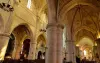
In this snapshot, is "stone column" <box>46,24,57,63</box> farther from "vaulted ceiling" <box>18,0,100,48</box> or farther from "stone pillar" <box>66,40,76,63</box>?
"stone pillar" <box>66,40,76,63</box>

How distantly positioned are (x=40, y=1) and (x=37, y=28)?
405cm

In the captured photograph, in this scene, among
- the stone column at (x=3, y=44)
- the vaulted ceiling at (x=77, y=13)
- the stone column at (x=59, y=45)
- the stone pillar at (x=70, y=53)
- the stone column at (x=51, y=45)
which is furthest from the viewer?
the stone pillar at (x=70, y=53)

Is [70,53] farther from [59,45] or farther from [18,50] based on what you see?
[18,50]

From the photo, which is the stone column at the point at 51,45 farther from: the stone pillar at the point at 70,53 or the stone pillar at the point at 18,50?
the stone pillar at the point at 18,50

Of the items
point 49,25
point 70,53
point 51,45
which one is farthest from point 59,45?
point 70,53

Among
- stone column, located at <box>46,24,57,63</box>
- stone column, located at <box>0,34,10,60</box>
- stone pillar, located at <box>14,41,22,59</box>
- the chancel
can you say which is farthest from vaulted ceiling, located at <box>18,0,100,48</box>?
stone pillar, located at <box>14,41,22,59</box>

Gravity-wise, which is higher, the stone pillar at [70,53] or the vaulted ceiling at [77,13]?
the vaulted ceiling at [77,13]

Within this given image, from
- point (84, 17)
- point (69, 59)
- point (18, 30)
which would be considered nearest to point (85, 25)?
point (84, 17)

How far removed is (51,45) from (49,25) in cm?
144

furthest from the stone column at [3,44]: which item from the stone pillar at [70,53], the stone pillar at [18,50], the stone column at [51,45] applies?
the stone pillar at [18,50]

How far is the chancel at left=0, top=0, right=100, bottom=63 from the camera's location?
8875mm

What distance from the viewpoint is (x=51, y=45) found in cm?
855

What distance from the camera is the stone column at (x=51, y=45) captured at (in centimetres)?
826

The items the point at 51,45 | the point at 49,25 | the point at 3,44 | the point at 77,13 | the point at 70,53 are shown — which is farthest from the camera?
the point at 77,13
